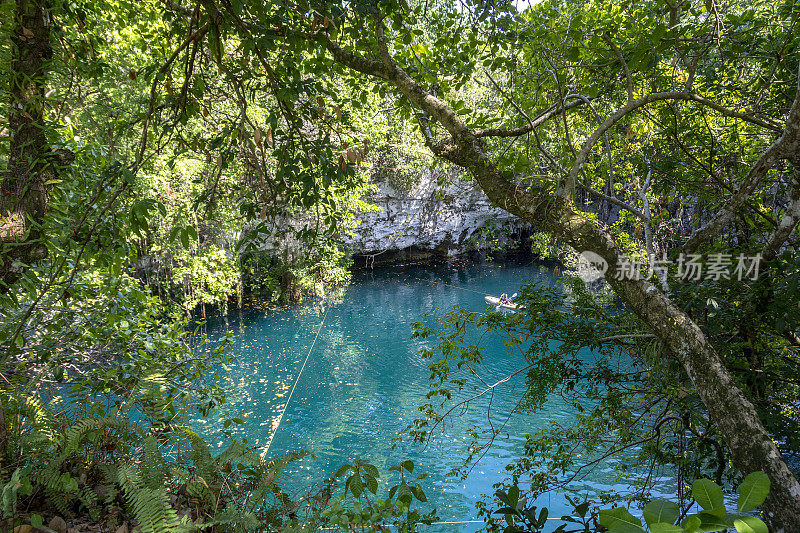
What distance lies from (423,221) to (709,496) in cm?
2063

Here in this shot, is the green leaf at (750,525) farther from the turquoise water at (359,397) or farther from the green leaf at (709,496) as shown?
the turquoise water at (359,397)

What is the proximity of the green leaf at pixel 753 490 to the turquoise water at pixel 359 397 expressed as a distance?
276cm

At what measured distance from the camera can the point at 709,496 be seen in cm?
93

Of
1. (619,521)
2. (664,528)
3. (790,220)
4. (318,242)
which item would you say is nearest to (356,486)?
(619,521)

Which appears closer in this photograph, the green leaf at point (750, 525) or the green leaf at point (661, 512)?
the green leaf at point (750, 525)

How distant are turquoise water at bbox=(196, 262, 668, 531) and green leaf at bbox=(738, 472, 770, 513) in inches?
109

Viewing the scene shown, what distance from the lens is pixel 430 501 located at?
18.1 ft

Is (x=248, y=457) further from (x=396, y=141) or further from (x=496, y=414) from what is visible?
(x=396, y=141)

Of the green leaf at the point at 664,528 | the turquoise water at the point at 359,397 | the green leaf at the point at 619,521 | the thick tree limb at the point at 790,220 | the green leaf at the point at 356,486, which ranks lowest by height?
the turquoise water at the point at 359,397

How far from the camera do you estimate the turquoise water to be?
601cm

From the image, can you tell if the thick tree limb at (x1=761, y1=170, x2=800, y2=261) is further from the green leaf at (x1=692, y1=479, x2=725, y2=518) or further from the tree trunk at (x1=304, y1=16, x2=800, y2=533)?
the green leaf at (x1=692, y1=479, x2=725, y2=518)

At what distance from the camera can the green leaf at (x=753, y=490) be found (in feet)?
3.03

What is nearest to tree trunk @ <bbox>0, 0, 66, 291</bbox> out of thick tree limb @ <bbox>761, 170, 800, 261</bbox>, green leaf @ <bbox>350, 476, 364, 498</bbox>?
green leaf @ <bbox>350, 476, 364, 498</bbox>

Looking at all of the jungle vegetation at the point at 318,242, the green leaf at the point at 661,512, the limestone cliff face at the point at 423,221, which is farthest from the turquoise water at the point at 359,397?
the limestone cliff face at the point at 423,221
